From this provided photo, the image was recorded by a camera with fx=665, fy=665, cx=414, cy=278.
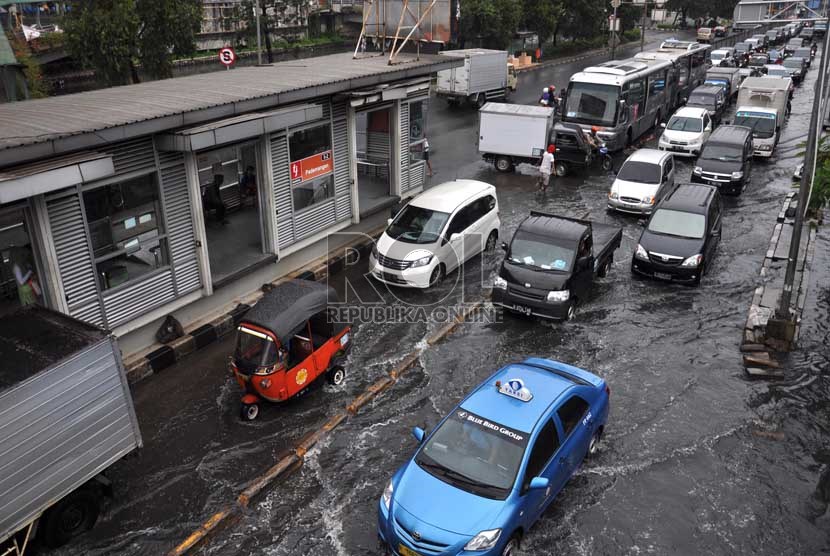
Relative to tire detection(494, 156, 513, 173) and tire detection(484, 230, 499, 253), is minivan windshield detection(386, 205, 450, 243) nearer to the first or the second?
tire detection(484, 230, 499, 253)

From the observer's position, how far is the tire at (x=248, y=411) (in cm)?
1102

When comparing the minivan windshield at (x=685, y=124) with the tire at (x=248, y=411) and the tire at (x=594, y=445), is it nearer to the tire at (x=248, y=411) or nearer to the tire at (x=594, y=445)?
the tire at (x=594, y=445)

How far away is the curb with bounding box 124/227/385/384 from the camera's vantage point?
12242 millimetres

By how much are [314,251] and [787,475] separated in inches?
438

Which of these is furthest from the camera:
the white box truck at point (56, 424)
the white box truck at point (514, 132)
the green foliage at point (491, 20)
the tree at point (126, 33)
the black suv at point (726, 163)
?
the green foliage at point (491, 20)

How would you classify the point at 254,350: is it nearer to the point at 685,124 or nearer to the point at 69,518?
the point at 69,518

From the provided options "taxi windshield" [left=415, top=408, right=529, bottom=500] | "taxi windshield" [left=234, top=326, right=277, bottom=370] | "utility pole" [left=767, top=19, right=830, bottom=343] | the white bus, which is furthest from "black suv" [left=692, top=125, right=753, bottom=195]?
"taxi windshield" [left=234, top=326, right=277, bottom=370]

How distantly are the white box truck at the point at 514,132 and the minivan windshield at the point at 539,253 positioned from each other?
9980mm

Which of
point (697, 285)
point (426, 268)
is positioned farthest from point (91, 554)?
point (697, 285)

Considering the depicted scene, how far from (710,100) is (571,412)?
90.2ft

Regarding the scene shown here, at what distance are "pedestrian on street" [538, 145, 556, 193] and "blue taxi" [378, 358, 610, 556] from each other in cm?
1364

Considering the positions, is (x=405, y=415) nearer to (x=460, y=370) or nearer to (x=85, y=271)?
(x=460, y=370)

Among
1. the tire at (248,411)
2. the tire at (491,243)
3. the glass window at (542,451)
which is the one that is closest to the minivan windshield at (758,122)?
the tire at (491,243)

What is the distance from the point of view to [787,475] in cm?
1002
